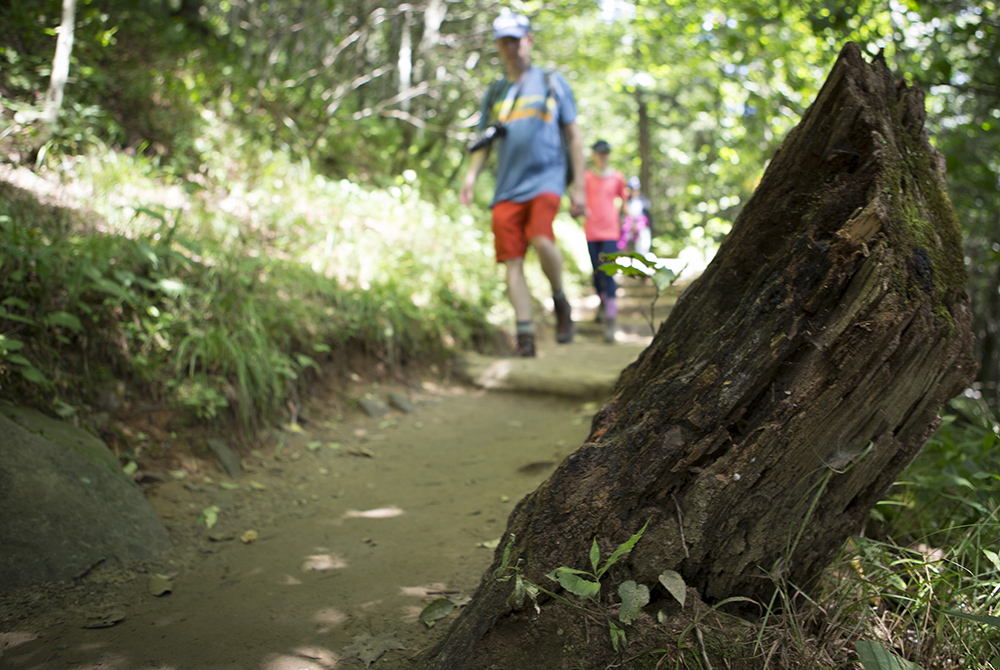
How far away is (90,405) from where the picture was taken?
3059 millimetres

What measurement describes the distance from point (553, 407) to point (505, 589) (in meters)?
3.08

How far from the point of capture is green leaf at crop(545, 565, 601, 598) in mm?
1352

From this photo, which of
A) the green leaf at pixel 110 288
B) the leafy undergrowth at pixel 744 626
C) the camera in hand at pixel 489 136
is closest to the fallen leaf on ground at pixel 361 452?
the green leaf at pixel 110 288

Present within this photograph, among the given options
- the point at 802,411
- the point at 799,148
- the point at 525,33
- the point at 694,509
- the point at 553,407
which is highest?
the point at 525,33

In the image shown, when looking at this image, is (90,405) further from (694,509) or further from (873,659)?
(873,659)

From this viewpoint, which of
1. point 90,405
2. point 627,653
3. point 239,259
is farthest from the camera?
point 239,259

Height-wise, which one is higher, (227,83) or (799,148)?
(227,83)

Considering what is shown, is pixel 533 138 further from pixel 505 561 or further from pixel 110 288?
pixel 505 561

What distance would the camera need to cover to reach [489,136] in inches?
192

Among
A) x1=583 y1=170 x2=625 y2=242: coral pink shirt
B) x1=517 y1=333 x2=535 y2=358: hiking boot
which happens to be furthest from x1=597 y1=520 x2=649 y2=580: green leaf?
x1=583 y1=170 x2=625 y2=242: coral pink shirt

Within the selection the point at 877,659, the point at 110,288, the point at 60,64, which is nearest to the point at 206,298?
the point at 110,288

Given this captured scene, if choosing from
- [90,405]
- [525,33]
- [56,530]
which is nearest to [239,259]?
[90,405]

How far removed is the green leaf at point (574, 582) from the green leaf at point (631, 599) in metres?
0.07

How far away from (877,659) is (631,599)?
0.54 meters
